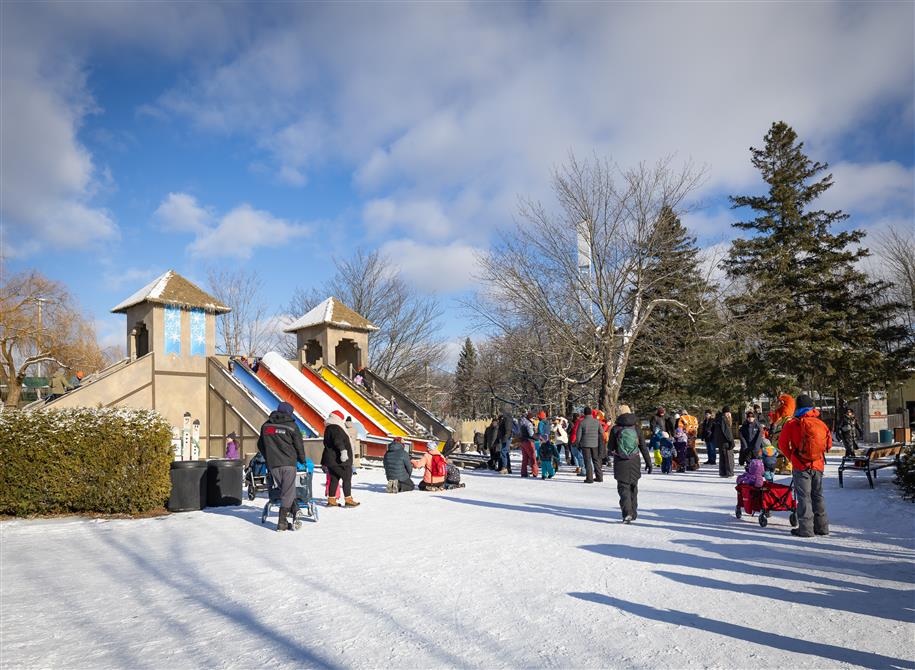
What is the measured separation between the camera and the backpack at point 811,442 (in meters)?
8.36

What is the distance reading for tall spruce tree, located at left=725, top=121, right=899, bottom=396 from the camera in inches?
1281

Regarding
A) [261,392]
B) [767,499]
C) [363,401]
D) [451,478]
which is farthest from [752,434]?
[261,392]

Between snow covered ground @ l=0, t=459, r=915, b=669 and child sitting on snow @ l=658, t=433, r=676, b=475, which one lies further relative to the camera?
child sitting on snow @ l=658, t=433, r=676, b=475

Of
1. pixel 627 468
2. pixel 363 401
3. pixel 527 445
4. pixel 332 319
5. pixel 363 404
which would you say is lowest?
pixel 527 445

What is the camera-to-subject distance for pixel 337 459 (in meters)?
11.9

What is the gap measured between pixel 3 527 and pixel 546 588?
9.86 m

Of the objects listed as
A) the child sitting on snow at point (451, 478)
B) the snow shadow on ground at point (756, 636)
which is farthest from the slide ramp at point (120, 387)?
the snow shadow on ground at point (756, 636)

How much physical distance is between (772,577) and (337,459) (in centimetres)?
759

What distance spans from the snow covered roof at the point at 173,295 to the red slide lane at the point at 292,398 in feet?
10.6

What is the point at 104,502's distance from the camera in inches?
470

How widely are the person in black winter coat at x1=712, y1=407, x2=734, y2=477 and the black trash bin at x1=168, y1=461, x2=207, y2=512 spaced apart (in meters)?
11.8

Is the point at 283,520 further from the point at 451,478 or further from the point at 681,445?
the point at 681,445

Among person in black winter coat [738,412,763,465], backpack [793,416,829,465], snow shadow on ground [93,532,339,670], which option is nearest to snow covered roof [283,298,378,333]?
person in black winter coat [738,412,763,465]

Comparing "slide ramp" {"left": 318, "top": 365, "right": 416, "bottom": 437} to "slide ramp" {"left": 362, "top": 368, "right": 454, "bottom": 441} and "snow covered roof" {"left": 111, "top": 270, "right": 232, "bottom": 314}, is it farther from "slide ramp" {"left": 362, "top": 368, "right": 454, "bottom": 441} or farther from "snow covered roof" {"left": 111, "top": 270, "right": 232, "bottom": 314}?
"snow covered roof" {"left": 111, "top": 270, "right": 232, "bottom": 314}
